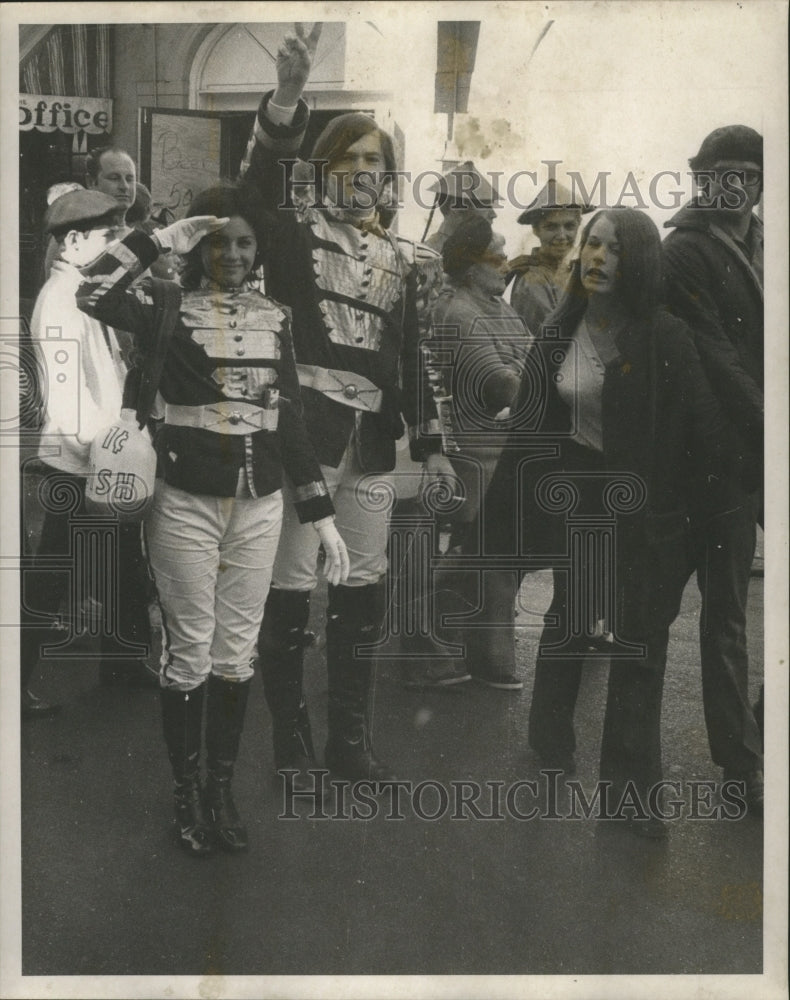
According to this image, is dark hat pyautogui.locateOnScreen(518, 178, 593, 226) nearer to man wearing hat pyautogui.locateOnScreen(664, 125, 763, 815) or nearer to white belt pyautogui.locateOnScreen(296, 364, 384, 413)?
man wearing hat pyautogui.locateOnScreen(664, 125, 763, 815)

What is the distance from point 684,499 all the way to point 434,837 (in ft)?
3.91

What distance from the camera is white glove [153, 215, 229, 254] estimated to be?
3527 mm

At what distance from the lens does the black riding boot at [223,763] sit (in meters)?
3.59

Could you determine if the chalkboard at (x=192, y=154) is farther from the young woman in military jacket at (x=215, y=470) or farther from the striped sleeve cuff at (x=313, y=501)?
the striped sleeve cuff at (x=313, y=501)

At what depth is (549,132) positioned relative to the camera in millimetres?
3543

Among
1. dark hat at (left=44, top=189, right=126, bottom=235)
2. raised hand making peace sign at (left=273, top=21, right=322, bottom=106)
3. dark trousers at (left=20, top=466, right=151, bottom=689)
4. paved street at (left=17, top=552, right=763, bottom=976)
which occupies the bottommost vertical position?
paved street at (left=17, top=552, right=763, bottom=976)

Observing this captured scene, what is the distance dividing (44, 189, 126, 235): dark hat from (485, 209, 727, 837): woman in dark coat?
4.12 feet

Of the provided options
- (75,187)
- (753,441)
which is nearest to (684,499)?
(753,441)

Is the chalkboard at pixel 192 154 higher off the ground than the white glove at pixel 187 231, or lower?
higher

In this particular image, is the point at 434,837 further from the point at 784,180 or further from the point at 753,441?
the point at 784,180

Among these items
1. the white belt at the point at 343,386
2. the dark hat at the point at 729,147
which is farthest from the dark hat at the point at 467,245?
the dark hat at the point at 729,147

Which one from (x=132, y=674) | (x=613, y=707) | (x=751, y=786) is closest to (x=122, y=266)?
(x=132, y=674)

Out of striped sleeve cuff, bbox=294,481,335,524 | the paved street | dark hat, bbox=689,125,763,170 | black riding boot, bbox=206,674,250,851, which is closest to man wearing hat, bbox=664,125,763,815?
dark hat, bbox=689,125,763,170

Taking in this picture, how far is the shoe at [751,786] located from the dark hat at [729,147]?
1.73m
